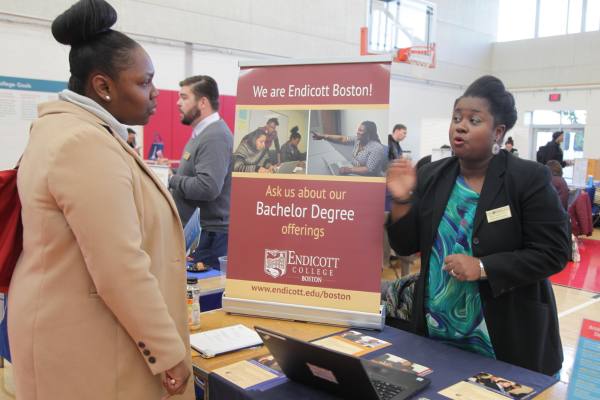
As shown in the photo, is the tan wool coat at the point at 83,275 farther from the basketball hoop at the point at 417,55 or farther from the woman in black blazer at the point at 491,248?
the basketball hoop at the point at 417,55

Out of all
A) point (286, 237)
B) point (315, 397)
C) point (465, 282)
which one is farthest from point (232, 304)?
point (465, 282)

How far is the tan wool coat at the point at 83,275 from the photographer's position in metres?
1.03

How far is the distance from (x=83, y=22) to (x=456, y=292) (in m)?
1.28

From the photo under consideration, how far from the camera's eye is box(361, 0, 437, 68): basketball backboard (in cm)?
990

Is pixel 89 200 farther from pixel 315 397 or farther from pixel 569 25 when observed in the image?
pixel 569 25

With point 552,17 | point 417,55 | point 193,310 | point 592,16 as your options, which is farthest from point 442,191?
point 552,17

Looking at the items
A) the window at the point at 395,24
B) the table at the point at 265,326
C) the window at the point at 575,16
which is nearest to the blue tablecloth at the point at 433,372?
the table at the point at 265,326

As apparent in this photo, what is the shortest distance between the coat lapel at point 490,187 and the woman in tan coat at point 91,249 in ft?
3.11

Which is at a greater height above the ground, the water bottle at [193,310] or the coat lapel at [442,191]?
the coat lapel at [442,191]

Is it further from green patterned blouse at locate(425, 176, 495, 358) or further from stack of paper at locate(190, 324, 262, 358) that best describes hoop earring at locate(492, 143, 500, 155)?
stack of paper at locate(190, 324, 262, 358)

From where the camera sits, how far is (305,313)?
1.74 metres

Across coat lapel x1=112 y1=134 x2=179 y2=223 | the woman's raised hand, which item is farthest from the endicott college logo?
coat lapel x1=112 y1=134 x2=179 y2=223

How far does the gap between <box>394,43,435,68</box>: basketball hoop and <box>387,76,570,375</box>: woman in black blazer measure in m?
8.45

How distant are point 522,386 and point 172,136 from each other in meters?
7.35
